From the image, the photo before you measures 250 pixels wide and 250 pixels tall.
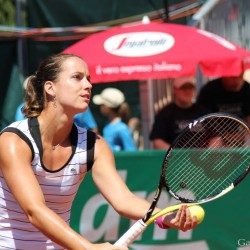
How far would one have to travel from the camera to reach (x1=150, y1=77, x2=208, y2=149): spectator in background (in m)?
7.84

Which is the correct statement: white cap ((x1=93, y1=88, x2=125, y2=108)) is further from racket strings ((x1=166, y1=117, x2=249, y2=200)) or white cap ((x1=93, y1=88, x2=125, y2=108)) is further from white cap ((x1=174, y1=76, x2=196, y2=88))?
racket strings ((x1=166, y1=117, x2=249, y2=200))

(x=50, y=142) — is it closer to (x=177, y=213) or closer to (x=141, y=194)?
(x=177, y=213)

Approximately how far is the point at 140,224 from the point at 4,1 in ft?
29.8

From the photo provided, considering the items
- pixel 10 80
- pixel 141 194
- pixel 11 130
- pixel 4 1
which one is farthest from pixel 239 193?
pixel 4 1

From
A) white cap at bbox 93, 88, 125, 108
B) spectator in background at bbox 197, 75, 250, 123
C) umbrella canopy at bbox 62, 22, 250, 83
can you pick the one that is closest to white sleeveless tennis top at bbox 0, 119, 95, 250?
umbrella canopy at bbox 62, 22, 250, 83

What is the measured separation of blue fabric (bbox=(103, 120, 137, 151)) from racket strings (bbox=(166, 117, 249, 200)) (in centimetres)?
225

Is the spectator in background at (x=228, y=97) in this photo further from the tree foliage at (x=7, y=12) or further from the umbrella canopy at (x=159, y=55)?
the tree foliage at (x=7, y=12)

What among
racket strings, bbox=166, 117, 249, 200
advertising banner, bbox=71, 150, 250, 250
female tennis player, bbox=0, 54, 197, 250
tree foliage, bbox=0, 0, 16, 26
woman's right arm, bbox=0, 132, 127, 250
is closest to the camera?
woman's right arm, bbox=0, 132, 127, 250

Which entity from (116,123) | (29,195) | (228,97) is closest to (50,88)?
(29,195)

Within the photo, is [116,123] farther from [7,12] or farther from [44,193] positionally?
[7,12]

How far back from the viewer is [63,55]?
4.20 metres

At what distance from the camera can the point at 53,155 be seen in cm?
413

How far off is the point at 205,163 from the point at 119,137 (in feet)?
10.5

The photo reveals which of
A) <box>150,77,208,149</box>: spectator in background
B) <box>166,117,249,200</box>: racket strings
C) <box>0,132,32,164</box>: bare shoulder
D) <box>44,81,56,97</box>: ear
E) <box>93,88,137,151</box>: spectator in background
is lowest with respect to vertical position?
<box>93,88,137,151</box>: spectator in background
